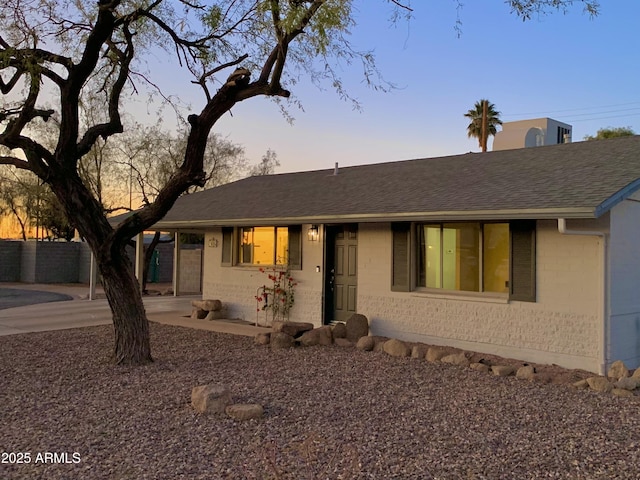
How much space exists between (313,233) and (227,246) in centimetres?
286

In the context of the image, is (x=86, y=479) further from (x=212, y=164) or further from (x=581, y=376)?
(x=212, y=164)

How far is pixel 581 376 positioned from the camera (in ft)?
25.8

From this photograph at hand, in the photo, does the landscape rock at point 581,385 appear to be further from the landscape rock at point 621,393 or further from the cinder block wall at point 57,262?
the cinder block wall at point 57,262

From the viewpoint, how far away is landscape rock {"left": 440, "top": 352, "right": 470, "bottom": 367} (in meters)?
8.58

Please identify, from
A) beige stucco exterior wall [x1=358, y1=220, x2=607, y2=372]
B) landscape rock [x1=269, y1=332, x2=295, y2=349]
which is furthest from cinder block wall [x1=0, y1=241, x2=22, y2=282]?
beige stucco exterior wall [x1=358, y1=220, x2=607, y2=372]

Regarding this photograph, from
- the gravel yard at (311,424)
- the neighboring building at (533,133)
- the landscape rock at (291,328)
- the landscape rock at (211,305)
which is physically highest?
the neighboring building at (533,133)

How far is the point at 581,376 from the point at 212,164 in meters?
22.0

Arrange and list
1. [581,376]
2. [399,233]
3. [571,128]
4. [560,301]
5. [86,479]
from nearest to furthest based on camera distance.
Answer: [86,479], [581,376], [560,301], [399,233], [571,128]

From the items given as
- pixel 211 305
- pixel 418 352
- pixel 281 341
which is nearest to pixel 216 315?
pixel 211 305

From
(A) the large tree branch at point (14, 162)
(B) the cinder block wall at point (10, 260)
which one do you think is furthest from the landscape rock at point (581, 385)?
(B) the cinder block wall at point (10, 260)

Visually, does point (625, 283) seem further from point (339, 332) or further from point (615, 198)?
point (339, 332)

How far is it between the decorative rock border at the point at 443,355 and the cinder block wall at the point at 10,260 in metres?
21.3

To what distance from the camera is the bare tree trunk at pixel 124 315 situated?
8.30m

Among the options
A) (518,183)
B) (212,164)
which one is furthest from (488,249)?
(212,164)
